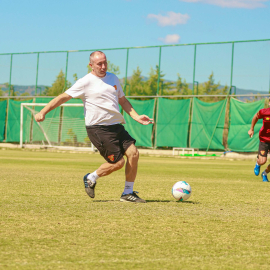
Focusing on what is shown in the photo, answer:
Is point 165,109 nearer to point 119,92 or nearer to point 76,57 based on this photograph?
point 76,57

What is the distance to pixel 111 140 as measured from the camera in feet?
20.6

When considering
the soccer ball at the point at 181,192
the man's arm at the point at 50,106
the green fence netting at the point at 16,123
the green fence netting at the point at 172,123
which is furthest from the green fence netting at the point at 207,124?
the man's arm at the point at 50,106

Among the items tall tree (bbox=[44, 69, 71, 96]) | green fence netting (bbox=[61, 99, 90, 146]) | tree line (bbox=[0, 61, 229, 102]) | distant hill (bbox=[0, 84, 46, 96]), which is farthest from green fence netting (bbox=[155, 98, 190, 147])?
distant hill (bbox=[0, 84, 46, 96])

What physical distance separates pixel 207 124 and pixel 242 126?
224 cm

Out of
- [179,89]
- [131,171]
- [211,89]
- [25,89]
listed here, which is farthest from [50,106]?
[25,89]

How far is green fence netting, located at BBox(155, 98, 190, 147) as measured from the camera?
28442 millimetres

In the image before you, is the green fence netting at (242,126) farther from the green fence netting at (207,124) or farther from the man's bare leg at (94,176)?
the man's bare leg at (94,176)

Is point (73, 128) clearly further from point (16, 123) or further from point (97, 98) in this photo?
point (97, 98)

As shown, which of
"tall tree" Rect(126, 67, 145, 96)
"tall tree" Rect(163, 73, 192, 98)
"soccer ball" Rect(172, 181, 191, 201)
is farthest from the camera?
"tall tree" Rect(126, 67, 145, 96)

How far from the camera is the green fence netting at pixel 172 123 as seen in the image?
2844 centimetres

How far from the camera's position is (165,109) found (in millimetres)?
29500

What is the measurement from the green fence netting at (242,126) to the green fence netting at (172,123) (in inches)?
117

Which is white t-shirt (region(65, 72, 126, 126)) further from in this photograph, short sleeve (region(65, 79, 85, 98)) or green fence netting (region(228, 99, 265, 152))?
green fence netting (region(228, 99, 265, 152))

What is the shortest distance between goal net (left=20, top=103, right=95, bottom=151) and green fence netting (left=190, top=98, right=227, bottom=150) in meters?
7.13
